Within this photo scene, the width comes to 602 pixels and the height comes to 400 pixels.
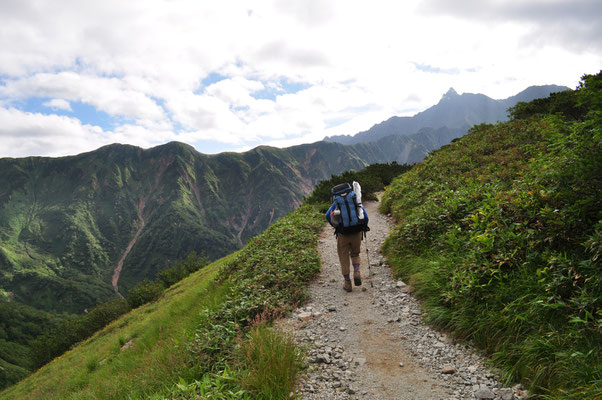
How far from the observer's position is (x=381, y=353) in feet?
16.5

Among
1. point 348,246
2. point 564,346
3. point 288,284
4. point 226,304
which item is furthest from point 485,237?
point 226,304

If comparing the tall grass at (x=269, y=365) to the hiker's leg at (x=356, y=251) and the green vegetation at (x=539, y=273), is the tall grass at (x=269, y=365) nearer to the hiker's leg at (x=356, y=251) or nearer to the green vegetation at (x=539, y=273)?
the green vegetation at (x=539, y=273)

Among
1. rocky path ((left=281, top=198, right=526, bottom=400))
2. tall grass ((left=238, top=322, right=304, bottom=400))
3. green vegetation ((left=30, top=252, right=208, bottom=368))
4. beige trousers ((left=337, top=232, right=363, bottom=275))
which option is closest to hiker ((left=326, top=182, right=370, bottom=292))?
beige trousers ((left=337, top=232, right=363, bottom=275))

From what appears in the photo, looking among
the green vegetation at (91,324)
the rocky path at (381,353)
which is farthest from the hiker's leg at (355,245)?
the green vegetation at (91,324)

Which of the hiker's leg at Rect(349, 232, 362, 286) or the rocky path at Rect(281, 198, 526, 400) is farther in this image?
the hiker's leg at Rect(349, 232, 362, 286)

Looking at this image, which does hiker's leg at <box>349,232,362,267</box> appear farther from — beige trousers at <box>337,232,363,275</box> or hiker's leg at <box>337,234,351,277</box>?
hiker's leg at <box>337,234,351,277</box>

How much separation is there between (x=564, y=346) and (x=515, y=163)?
952 cm

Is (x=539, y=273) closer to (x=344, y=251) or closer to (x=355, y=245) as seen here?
(x=355, y=245)

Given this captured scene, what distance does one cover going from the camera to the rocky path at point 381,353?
3998 mm

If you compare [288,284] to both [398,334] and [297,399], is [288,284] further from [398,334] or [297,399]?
[297,399]

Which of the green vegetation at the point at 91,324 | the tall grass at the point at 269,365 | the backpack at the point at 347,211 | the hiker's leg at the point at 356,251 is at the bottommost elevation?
the green vegetation at the point at 91,324

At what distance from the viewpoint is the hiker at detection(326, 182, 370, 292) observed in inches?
310

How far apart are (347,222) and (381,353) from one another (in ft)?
11.8

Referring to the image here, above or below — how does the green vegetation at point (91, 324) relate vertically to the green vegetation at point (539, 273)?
below
